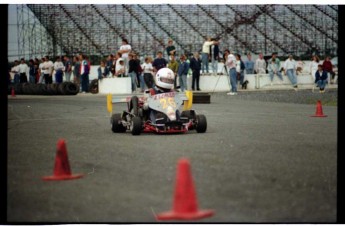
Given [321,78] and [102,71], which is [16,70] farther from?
[321,78]

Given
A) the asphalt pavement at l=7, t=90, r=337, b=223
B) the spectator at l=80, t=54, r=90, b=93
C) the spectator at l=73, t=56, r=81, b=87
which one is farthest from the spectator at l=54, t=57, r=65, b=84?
the asphalt pavement at l=7, t=90, r=337, b=223

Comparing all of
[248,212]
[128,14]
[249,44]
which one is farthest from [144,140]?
[249,44]

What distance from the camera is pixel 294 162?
8.28 m

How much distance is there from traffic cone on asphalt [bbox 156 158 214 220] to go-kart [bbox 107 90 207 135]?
6.24 meters

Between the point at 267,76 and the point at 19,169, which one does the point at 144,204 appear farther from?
the point at 267,76

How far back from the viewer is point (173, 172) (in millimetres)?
7707

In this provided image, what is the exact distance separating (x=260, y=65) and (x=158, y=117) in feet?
56.9

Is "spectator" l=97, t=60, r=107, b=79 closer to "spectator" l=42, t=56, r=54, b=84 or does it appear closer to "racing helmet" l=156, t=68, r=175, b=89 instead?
"spectator" l=42, t=56, r=54, b=84

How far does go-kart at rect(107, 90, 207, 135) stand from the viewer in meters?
11.7

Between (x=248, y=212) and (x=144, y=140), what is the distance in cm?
519

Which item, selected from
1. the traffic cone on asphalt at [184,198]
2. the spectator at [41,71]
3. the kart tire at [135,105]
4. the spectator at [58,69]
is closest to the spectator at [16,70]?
the spectator at [41,71]

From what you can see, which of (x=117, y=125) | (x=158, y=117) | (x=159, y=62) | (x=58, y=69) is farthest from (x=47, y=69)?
(x=158, y=117)

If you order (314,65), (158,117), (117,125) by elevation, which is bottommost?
(117,125)
